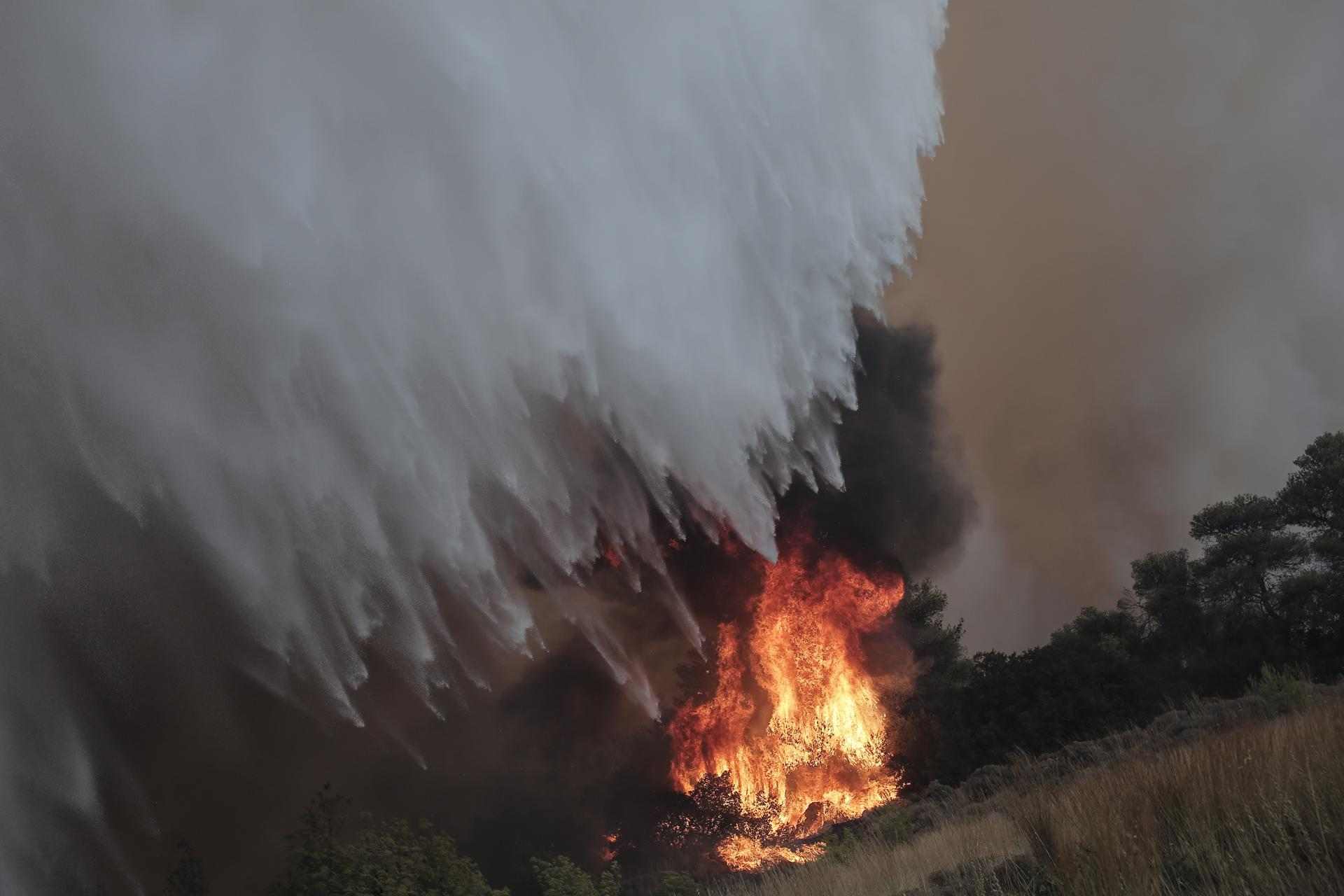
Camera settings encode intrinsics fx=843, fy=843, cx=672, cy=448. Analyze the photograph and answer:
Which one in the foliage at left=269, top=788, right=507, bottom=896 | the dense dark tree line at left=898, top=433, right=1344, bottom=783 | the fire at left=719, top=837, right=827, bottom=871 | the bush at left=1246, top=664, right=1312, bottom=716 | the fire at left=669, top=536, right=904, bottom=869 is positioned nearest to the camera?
the foliage at left=269, top=788, right=507, bottom=896

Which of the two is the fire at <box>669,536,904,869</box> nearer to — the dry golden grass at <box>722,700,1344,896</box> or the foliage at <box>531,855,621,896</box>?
the foliage at <box>531,855,621,896</box>

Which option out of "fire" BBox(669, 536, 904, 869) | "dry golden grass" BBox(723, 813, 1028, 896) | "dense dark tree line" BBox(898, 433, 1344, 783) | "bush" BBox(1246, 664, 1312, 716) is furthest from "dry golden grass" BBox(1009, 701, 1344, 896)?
"fire" BBox(669, 536, 904, 869)

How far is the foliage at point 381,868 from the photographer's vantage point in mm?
13266

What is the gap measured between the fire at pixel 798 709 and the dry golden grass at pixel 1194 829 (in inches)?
1480

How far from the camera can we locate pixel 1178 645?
150ft

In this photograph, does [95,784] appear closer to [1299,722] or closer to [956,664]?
[956,664]

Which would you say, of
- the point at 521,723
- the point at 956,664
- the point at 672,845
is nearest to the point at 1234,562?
the point at 956,664

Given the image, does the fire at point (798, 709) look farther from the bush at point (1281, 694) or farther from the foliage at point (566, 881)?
the foliage at point (566, 881)

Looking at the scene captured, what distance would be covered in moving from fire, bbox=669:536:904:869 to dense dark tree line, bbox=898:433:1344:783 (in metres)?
2.85

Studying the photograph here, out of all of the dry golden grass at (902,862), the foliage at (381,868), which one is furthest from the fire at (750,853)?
the foliage at (381,868)

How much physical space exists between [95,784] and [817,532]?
43069 millimetres

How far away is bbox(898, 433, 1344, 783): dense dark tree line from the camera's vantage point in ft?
119

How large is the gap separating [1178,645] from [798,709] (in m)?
20.9

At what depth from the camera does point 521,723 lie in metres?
51.8
